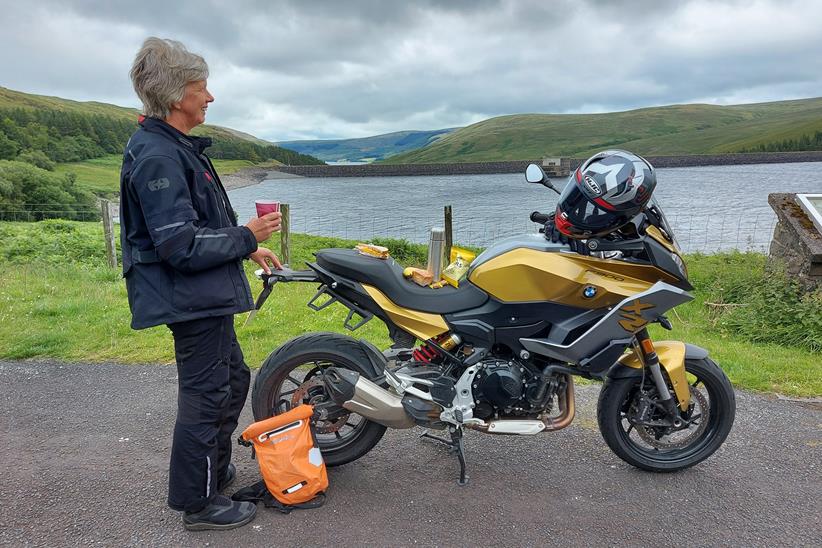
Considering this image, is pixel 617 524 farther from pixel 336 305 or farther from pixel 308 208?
pixel 308 208

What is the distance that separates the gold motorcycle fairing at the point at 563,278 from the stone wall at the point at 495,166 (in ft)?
209

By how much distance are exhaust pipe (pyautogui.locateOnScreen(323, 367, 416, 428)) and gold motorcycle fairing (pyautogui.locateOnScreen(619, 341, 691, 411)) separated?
141 cm

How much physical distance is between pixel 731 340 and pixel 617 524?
4.19 m

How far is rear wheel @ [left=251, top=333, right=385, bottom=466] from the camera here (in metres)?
3.22

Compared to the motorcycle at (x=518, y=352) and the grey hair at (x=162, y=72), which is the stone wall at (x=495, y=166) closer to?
the motorcycle at (x=518, y=352)

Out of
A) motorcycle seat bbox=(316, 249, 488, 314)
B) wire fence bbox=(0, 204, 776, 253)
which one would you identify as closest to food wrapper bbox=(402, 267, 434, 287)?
motorcycle seat bbox=(316, 249, 488, 314)

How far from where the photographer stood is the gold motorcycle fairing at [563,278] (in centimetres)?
296

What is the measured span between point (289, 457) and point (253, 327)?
11.2ft

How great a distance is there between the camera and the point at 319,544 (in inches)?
106

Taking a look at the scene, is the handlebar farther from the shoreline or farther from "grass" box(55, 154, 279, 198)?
"grass" box(55, 154, 279, 198)

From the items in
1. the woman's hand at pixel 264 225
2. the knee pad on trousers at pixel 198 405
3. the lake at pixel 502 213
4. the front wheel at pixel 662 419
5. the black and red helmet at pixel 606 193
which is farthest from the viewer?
the lake at pixel 502 213

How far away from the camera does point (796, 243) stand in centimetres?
646

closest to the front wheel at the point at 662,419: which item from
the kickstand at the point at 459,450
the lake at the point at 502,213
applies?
the kickstand at the point at 459,450

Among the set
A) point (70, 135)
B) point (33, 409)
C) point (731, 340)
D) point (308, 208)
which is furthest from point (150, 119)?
point (70, 135)
